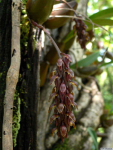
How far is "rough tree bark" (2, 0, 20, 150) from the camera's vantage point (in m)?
0.68

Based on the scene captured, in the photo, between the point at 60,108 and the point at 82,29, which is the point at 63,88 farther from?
the point at 82,29

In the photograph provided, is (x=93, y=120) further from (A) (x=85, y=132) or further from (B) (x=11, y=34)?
(B) (x=11, y=34)

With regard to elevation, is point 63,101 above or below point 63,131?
above

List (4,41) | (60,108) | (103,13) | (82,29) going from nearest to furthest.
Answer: (60,108) → (4,41) → (82,29) → (103,13)

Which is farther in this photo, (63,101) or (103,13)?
(103,13)

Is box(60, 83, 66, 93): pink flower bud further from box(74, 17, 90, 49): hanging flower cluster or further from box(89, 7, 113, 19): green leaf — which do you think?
box(89, 7, 113, 19): green leaf

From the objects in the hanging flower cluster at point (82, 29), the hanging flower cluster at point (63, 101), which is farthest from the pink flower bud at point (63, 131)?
the hanging flower cluster at point (82, 29)

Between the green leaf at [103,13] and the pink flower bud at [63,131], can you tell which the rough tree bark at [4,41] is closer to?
the pink flower bud at [63,131]

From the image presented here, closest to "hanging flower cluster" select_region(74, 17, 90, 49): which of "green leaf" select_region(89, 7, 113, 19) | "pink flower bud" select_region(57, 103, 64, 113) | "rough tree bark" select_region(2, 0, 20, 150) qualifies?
"green leaf" select_region(89, 7, 113, 19)

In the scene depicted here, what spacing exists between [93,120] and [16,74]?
1.06 metres

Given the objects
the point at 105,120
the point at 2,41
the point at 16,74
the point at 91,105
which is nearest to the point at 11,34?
Answer: the point at 2,41

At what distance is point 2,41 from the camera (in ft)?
2.82

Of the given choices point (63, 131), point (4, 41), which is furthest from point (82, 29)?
point (63, 131)

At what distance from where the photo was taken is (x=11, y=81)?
0.73 meters
